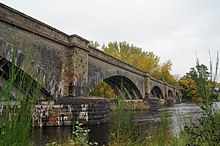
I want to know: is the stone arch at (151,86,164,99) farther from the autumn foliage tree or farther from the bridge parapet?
the bridge parapet

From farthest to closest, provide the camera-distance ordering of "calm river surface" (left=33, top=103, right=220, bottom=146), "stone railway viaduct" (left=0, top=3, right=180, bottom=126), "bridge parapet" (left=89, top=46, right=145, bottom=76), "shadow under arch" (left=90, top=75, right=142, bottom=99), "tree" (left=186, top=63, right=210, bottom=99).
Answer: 1. "shadow under arch" (left=90, top=75, right=142, bottom=99)
2. "bridge parapet" (left=89, top=46, right=145, bottom=76)
3. "stone railway viaduct" (left=0, top=3, right=180, bottom=126)
4. "calm river surface" (left=33, top=103, right=220, bottom=146)
5. "tree" (left=186, top=63, right=210, bottom=99)

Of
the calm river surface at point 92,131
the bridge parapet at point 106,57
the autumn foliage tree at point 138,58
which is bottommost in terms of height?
the calm river surface at point 92,131

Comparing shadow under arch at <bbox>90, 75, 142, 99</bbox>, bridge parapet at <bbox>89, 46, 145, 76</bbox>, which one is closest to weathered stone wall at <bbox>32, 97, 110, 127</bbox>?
bridge parapet at <bbox>89, 46, 145, 76</bbox>

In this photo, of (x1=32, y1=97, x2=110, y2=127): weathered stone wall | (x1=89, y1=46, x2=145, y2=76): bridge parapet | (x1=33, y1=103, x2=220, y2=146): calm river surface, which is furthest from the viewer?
(x1=89, y1=46, x2=145, y2=76): bridge parapet

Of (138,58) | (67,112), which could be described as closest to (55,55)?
(67,112)

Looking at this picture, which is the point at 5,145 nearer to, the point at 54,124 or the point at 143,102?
the point at 54,124

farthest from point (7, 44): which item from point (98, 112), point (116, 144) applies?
point (116, 144)

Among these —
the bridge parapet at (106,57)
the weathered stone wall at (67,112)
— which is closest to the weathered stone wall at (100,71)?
the bridge parapet at (106,57)

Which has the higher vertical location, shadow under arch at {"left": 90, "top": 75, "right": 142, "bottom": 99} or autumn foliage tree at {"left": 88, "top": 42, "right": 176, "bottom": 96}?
autumn foliage tree at {"left": 88, "top": 42, "right": 176, "bottom": 96}

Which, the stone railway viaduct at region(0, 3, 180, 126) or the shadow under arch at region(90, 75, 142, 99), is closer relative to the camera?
the stone railway viaduct at region(0, 3, 180, 126)

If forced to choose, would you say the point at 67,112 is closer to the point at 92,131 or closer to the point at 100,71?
the point at 92,131

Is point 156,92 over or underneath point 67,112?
over

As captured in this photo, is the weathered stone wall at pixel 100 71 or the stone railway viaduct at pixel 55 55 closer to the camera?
the stone railway viaduct at pixel 55 55

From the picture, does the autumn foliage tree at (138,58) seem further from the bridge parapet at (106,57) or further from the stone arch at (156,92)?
the bridge parapet at (106,57)
